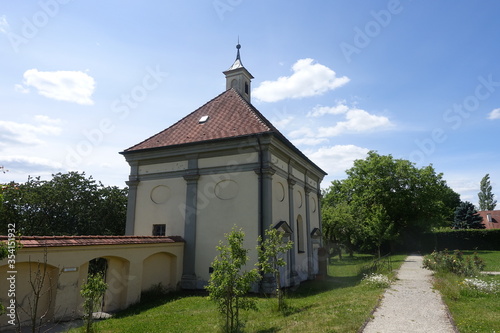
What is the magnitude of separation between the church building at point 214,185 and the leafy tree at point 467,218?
3966 centimetres

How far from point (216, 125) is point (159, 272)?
311 inches

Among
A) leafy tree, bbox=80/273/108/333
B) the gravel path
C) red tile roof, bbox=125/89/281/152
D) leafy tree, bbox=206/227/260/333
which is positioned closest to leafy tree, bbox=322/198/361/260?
red tile roof, bbox=125/89/281/152

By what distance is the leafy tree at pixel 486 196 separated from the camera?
6831cm

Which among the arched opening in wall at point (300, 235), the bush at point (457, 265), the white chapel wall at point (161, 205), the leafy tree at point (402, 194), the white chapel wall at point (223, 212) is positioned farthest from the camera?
the leafy tree at point (402, 194)

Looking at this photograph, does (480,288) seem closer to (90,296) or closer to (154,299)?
(154,299)

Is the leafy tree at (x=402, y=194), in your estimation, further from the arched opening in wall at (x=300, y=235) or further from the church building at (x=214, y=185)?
the church building at (x=214, y=185)

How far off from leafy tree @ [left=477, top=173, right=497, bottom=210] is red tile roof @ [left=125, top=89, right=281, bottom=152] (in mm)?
72184

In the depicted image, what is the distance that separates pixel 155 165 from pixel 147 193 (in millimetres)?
1579

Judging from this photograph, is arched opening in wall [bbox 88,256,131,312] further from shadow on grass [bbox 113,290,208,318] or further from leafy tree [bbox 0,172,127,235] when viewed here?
leafy tree [bbox 0,172,127,235]

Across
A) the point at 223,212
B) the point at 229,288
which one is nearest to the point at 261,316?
the point at 229,288

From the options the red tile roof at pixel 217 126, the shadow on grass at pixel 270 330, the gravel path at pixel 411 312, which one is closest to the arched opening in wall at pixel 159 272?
the red tile roof at pixel 217 126

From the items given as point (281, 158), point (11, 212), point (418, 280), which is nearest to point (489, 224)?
point (418, 280)

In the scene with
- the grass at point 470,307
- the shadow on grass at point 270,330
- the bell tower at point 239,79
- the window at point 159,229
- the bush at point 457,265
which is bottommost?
the shadow on grass at point 270,330

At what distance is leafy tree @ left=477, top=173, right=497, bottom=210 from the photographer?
6831cm
